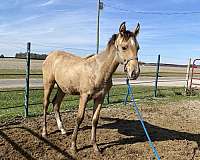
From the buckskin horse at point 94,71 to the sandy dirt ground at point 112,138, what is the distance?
290 millimetres

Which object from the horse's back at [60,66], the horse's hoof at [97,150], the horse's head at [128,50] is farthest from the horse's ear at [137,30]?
the horse's hoof at [97,150]

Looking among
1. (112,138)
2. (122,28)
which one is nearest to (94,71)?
(122,28)

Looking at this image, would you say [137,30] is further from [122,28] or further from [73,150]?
[73,150]

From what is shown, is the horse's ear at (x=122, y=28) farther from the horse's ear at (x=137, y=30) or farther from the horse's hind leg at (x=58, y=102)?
the horse's hind leg at (x=58, y=102)

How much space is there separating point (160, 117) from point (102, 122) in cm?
200

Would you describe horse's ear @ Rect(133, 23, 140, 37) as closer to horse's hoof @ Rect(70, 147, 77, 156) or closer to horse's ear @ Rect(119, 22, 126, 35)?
horse's ear @ Rect(119, 22, 126, 35)

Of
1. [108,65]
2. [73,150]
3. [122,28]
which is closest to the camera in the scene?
[122,28]

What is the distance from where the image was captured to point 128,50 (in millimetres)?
4902

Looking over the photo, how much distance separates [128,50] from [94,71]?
30.4 inches

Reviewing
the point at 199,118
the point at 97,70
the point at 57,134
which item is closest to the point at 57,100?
the point at 57,134

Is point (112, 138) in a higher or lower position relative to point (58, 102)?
lower

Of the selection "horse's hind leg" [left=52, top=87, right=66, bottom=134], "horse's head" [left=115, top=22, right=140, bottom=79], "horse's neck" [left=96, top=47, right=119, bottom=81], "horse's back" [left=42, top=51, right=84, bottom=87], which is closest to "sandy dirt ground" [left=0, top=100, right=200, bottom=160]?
"horse's hind leg" [left=52, top=87, right=66, bottom=134]

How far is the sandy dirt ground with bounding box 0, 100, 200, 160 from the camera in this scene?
17.6 ft

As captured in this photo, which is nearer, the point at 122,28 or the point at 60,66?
the point at 122,28
